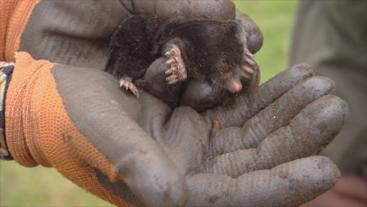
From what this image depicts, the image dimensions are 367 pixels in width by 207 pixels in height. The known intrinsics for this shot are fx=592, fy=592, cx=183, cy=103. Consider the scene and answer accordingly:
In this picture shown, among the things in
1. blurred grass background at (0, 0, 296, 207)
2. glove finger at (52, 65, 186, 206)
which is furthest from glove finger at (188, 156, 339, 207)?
blurred grass background at (0, 0, 296, 207)

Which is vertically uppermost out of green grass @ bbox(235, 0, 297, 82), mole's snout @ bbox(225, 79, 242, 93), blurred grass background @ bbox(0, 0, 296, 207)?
mole's snout @ bbox(225, 79, 242, 93)

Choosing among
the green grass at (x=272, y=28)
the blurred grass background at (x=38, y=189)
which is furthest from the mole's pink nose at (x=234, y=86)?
the green grass at (x=272, y=28)

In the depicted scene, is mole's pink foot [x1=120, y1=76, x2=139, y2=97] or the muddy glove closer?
the muddy glove

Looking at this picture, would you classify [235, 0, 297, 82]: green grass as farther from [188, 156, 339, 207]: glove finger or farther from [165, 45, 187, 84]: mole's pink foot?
[188, 156, 339, 207]: glove finger

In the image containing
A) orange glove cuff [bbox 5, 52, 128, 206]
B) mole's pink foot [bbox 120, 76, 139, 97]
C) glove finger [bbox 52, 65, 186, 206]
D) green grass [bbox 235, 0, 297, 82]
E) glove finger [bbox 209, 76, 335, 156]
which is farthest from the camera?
green grass [bbox 235, 0, 297, 82]

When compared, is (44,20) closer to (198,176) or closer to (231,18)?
(231,18)

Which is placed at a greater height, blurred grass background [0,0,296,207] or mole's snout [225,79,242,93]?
mole's snout [225,79,242,93]

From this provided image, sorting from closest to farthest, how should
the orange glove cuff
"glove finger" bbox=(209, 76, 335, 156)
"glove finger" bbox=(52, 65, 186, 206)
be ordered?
"glove finger" bbox=(52, 65, 186, 206), the orange glove cuff, "glove finger" bbox=(209, 76, 335, 156)
